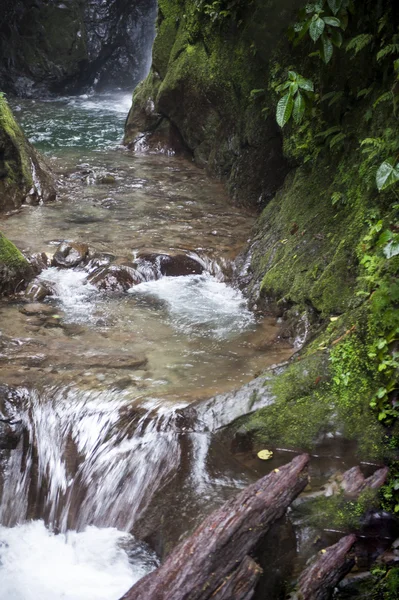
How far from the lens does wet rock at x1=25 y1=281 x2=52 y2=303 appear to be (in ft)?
24.9

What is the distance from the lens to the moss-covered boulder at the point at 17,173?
10602mm

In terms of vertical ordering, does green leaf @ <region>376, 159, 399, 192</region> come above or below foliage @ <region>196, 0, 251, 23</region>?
below

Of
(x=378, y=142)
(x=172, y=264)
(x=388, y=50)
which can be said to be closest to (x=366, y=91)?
(x=388, y=50)

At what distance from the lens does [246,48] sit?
1047cm

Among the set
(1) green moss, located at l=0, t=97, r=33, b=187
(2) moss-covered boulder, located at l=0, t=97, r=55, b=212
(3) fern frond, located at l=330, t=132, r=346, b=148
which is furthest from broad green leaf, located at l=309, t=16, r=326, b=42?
(1) green moss, located at l=0, t=97, r=33, b=187

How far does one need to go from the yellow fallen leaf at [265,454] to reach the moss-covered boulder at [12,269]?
4407 millimetres

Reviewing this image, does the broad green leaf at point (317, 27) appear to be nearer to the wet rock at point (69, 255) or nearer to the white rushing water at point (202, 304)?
the white rushing water at point (202, 304)

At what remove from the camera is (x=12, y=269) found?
25.4ft

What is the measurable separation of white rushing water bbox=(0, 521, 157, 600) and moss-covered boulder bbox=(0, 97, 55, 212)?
6.96 m

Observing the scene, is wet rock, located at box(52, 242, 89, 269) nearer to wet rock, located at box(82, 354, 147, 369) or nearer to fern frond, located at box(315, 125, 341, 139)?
wet rock, located at box(82, 354, 147, 369)

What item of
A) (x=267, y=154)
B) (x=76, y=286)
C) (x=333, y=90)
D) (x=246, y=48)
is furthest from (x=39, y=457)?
(x=246, y=48)

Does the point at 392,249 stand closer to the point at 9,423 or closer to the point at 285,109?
the point at 285,109

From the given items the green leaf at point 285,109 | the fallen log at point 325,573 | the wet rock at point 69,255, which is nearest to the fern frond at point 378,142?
the green leaf at point 285,109

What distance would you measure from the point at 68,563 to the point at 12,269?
425cm
